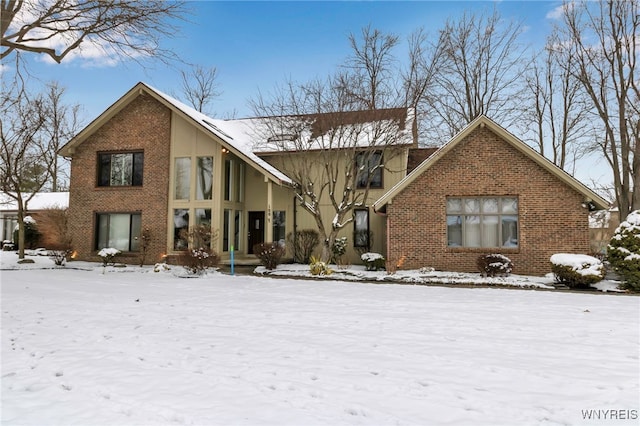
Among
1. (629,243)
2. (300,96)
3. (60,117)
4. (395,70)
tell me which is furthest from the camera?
(60,117)

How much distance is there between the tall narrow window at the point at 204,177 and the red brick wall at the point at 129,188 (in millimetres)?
1524

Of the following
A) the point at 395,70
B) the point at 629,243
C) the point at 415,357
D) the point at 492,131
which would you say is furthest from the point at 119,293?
the point at 395,70

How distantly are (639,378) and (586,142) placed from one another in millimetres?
22662

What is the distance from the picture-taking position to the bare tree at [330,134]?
1675cm

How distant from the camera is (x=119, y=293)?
10.3 meters

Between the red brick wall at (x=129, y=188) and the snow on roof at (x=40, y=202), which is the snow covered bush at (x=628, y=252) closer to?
the red brick wall at (x=129, y=188)

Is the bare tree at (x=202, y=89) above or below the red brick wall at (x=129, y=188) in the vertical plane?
above

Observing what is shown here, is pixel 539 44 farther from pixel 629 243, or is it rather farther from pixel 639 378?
pixel 639 378

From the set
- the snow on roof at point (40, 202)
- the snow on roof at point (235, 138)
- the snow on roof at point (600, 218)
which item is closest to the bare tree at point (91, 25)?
the snow on roof at point (235, 138)

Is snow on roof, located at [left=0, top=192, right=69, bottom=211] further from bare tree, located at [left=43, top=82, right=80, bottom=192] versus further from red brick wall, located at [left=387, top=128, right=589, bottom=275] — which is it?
red brick wall, located at [left=387, top=128, right=589, bottom=275]

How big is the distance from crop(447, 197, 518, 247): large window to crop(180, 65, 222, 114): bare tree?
27575 mm

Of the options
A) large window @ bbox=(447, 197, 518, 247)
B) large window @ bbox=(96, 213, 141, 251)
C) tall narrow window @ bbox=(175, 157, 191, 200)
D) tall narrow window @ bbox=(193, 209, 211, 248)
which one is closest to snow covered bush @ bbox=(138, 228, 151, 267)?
large window @ bbox=(96, 213, 141, 251)

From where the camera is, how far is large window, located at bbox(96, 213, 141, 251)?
60.9 feet

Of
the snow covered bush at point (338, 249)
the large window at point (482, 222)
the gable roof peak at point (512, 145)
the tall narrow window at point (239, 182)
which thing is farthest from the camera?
the tall narrow window at point (239, 182)
